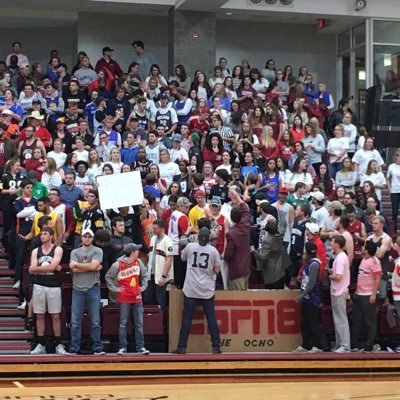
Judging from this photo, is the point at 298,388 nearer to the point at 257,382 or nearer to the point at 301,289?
the point at 257,382

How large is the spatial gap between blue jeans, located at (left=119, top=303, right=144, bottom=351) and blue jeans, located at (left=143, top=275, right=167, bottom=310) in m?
0.75

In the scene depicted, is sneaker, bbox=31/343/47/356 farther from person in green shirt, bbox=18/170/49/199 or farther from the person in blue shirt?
the person in blue shirt

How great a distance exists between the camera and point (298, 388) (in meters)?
11.5

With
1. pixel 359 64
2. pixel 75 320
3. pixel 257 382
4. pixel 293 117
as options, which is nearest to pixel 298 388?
pixel 257 382

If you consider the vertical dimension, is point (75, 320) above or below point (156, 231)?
below

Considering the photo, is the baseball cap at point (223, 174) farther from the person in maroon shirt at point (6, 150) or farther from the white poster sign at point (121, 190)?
the person in maroon shirt at point (6, 150)

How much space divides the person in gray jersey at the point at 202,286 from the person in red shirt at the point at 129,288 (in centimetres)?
61

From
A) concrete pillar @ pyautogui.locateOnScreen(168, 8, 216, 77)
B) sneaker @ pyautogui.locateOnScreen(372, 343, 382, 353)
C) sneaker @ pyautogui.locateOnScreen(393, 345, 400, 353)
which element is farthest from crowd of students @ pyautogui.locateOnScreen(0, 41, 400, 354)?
concrete pillar @ pyautogui.locateOnScreen(168, 8, 216, 77)

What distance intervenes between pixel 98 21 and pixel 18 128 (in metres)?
9.12

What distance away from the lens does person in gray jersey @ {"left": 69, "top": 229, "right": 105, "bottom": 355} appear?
44.0ft

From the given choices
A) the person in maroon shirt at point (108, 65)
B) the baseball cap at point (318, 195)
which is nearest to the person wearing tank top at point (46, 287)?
the baseball cap at point (318, 195)

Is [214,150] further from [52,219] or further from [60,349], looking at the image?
[60,349]

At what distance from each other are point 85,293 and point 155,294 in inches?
54.1

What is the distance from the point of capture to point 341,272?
14203 mm
